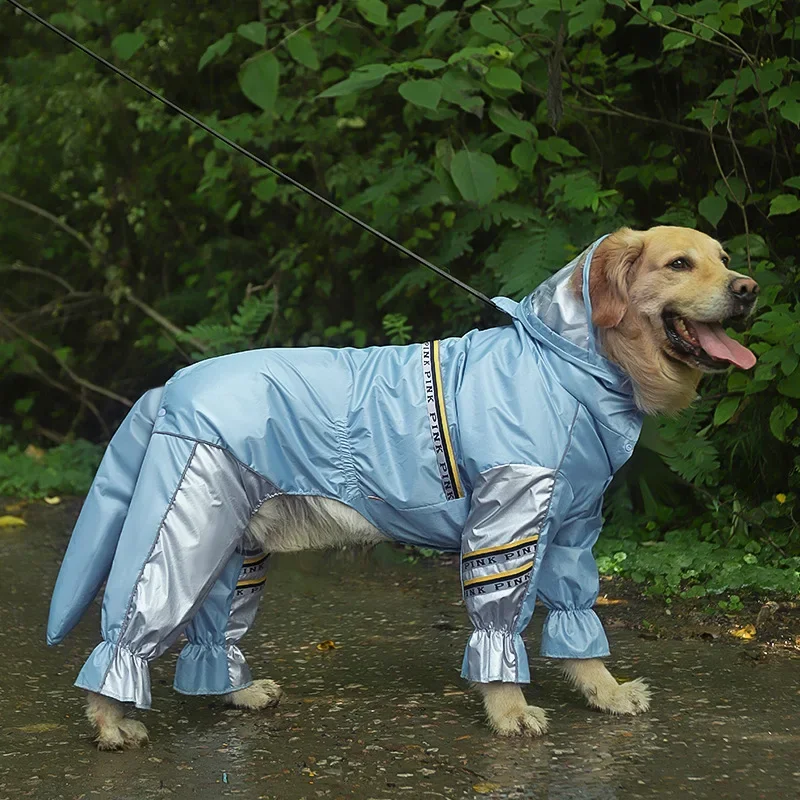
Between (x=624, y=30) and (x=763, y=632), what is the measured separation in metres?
3.20

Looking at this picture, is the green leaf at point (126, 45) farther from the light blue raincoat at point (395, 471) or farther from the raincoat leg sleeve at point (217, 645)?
the raincoat leg sleeve at point (217, 645)

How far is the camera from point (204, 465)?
3.48 m

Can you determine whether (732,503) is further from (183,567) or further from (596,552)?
(183,567)

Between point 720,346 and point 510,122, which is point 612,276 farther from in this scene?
point 510,122

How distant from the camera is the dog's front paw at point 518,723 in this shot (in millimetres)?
3568

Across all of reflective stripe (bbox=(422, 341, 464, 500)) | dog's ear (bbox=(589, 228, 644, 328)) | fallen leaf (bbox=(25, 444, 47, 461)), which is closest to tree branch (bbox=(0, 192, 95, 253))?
fallen leaf (bbox=(25, 444, 47, 461))

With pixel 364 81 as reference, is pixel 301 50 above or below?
above

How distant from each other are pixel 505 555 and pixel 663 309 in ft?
3.00

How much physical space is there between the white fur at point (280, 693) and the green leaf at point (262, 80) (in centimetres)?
220

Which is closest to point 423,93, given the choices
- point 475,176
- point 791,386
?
point 475,176

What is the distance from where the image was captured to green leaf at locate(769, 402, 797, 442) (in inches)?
200

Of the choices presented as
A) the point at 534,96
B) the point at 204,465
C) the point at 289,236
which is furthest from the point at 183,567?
the point at 289,236

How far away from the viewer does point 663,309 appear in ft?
12.1

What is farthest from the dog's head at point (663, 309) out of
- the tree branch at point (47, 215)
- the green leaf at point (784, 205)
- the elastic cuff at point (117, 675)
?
the tree branch at point (47, 215)
